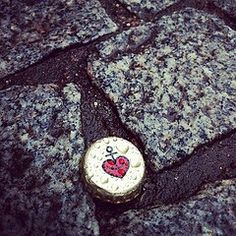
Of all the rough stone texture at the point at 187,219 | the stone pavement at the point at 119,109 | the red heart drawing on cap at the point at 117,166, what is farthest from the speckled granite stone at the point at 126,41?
the rough stone texture at the point at 187,219

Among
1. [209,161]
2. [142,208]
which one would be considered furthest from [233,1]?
[142,208]

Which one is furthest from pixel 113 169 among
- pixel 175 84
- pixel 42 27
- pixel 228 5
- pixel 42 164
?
pixel 228 5

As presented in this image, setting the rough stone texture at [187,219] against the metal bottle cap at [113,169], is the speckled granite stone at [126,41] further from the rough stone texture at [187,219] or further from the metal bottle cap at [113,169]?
the rough stone texture at [187,219]

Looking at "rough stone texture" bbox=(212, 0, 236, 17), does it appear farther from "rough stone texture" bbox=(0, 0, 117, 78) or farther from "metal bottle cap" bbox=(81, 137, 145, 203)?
"metal bottle cap" bbox=(81, 137, 145, 203)

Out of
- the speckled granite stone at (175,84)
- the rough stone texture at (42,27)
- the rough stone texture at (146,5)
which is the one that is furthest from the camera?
the rough stone texture at (146,5)

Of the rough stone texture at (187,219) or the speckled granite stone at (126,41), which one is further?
the speckled granite stone at (126,41)

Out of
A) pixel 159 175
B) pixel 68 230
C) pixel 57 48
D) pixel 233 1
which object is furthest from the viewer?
pixel 233 1

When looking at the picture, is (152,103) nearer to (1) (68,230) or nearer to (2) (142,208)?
(2) (142,208)

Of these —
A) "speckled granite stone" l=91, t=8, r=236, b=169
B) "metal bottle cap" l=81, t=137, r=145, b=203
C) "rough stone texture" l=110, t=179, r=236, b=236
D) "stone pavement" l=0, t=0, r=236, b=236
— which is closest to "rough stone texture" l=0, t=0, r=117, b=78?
"stone pavement" l=0, t=0, r=236, b=236
